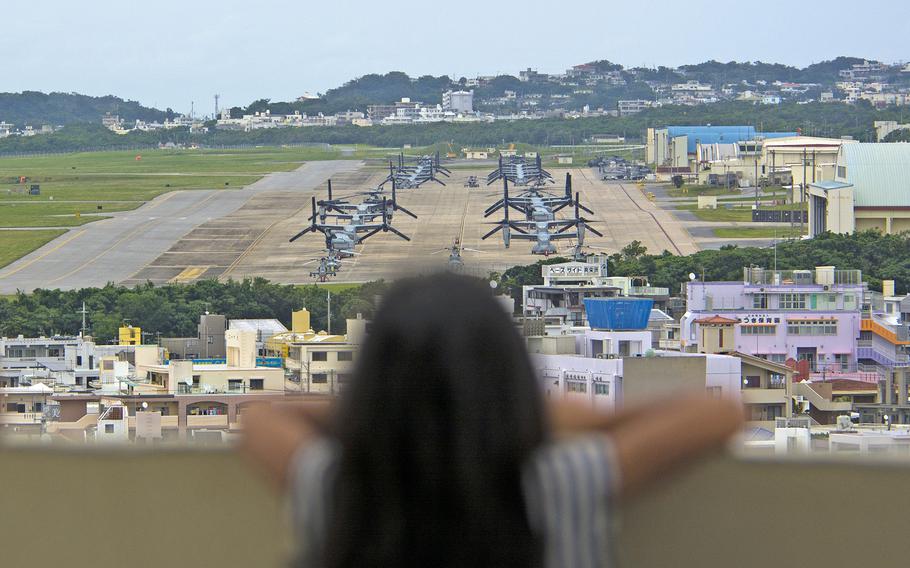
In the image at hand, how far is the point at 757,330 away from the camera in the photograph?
2130 cm

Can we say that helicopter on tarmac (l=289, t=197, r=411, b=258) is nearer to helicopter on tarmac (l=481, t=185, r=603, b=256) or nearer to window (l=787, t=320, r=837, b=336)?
helicopter on tarmac (l=481, t=185, r=603, b=256)

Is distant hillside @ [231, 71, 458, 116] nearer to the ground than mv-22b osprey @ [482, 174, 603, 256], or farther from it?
farther from it

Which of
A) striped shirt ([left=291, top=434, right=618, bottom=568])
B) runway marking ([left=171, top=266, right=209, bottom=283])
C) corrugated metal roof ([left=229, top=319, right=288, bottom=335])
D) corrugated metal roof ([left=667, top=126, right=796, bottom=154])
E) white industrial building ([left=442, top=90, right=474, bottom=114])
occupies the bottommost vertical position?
runway marking ([left=171, top=266, right=209, bottom=283])

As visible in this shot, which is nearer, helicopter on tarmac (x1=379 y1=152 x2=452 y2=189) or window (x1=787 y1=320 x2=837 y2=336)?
window (x1=787 y1=320 x2=837 y2=336)

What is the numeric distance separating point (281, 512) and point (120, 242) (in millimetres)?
44007

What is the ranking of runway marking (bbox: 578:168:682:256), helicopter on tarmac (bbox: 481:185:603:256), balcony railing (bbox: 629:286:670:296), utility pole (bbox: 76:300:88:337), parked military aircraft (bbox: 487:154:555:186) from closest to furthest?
utility pole (bbox: 76:300:88:337) → balcony railing (bbox: 629:286:670:296) → runway marking (bbox: 578:168:682:256) → helicopter on tarmac (bbox: 481:185:603:256) → parked military aircraft (bbox: 487:154:555:186)

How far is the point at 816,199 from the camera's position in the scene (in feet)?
144

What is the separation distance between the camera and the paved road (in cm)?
3691

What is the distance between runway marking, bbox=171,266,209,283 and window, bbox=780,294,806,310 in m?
16.1

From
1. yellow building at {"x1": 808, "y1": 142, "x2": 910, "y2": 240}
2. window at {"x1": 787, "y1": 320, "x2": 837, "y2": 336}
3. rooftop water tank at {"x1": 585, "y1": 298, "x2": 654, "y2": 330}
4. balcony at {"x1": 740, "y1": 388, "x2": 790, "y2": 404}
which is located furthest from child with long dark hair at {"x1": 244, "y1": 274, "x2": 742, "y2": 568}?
yellow building at {"x1": 808, "y1": 142, "x2": 910, "y2": 240}

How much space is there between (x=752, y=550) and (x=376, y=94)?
616 feet

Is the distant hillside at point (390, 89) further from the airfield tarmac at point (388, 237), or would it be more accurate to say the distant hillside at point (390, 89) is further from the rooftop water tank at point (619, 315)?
the rooftop water tank at point (619, 315)

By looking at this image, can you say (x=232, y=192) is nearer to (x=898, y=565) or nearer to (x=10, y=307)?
(x=10, y=307)

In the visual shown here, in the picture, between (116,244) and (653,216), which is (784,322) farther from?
(653,216)
